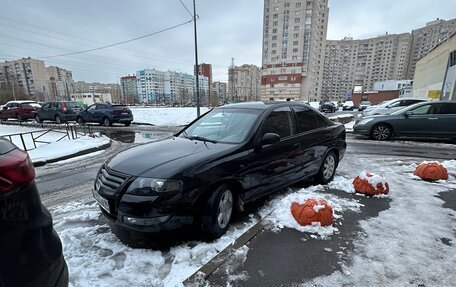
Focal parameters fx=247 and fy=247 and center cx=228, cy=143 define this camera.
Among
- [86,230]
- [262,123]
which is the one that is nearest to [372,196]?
[262,123]

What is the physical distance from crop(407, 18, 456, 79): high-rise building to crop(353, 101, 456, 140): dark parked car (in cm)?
7183

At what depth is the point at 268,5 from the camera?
281 feet

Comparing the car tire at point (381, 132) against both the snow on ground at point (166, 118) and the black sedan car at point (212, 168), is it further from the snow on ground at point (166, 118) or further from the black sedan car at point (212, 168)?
the snow on ground at point (166, 118)

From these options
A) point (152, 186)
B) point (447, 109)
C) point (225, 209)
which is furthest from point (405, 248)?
point (447, 109)

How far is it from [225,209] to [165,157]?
3.21ft

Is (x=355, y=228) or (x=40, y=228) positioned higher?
(x=40, y=228)

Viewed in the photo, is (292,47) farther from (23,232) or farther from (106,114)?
(23,232)

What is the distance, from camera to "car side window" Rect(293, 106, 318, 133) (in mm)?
4340

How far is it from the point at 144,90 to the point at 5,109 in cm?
8575

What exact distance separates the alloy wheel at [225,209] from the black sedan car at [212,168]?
0.04 ft

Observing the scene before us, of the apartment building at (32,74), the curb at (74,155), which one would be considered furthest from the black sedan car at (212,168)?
the apartment building at (32,74)

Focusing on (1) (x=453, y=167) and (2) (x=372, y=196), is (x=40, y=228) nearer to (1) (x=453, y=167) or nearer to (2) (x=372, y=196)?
(2) (x=372, y=196)

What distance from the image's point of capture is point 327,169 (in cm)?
498

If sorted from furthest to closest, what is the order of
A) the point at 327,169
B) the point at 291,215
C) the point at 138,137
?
the point at 138,137
the point at 327,169
the point at 291,215
